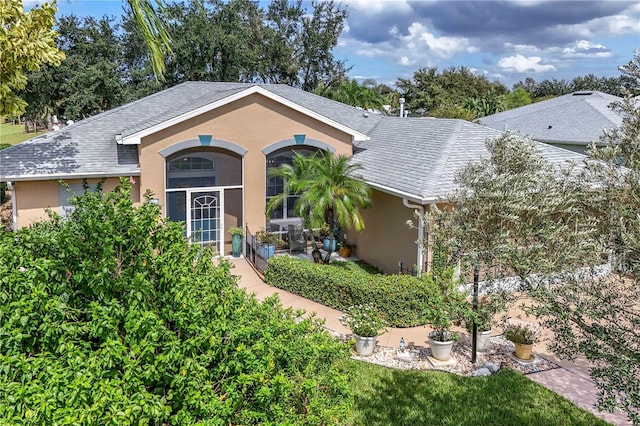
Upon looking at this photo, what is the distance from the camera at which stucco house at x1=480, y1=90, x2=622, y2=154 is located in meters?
31.0

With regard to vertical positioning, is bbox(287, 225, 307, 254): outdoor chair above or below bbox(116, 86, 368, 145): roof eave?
below

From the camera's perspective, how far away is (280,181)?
2080cm

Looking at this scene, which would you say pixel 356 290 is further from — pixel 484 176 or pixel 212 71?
pixel 212 71

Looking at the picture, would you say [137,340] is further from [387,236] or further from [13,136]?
[13,136]

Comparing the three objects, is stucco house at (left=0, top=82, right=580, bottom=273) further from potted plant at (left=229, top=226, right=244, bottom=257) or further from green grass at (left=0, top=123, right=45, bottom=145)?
green grass at (left=0, top=123, right=45, bottom=145)

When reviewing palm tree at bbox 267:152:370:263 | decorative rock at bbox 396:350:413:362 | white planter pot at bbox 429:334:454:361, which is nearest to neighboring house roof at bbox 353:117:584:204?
palm tree at bbox 267:152:370:263

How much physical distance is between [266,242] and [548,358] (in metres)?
10.6

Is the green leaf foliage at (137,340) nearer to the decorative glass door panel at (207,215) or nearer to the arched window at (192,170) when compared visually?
the decorative glass door panel at (207,215)

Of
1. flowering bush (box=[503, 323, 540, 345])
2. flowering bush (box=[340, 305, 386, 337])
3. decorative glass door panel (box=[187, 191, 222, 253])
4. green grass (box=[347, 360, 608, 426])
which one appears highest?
decorative glass door panel (box=[187, 191, 222, 253])

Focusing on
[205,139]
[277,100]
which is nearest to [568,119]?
[277,100]

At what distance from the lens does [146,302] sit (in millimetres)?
5113

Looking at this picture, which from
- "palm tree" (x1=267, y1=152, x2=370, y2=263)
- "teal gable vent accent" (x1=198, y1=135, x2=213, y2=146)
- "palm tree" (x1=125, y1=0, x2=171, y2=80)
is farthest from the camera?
"teal gable vent accent" (x1=198, y1=135, x2=213, y2=146)

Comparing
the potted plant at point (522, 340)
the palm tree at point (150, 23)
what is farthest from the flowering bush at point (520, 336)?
the palm tree at point (150, 23)

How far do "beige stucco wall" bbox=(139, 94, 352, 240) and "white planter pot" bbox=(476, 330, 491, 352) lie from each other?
33.9 feet
